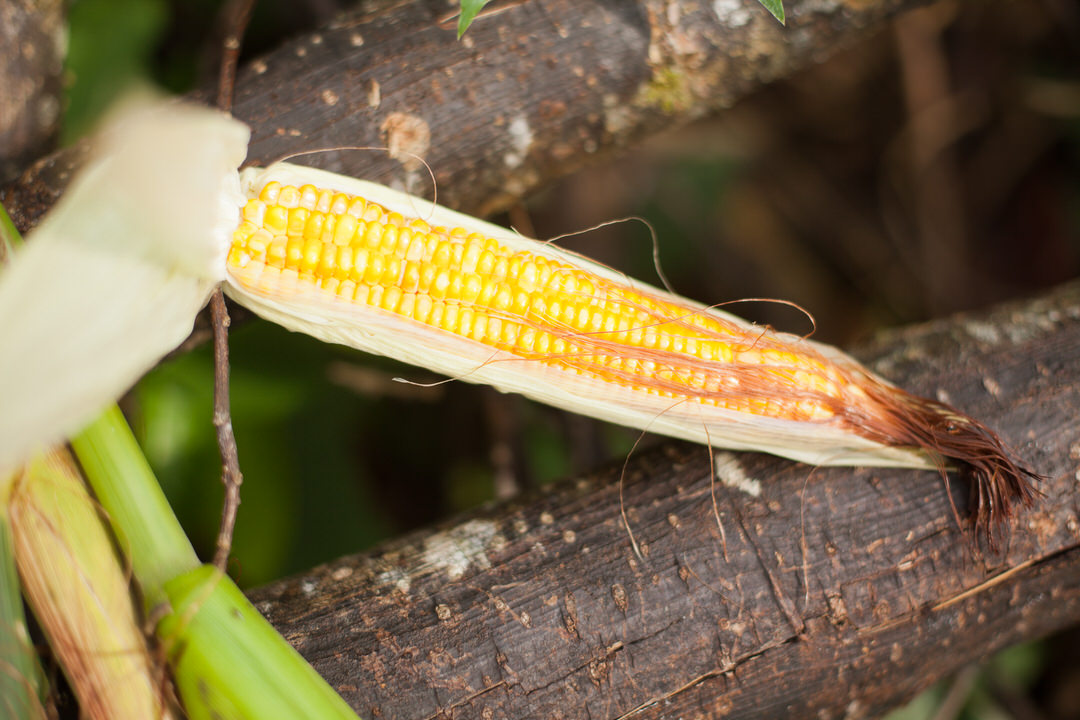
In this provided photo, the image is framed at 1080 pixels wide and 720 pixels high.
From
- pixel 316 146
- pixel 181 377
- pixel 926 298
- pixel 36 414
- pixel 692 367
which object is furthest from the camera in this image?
pixel 926 298

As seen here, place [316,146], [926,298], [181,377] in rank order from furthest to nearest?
[926,298], [181,377], [316,146]

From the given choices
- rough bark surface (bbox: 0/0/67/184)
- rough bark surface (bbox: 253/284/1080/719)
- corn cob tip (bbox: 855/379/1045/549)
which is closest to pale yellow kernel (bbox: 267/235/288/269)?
rough bark surface (bbox: 253/284/1080/719)

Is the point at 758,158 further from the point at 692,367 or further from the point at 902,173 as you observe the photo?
the point at 692,367

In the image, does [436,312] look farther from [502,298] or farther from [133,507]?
[133,507]

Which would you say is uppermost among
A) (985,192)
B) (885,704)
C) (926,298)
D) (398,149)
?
(398,149)

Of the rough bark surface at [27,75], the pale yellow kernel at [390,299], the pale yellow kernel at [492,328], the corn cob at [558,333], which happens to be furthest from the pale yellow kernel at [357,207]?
the rough bark surface at [27,75]

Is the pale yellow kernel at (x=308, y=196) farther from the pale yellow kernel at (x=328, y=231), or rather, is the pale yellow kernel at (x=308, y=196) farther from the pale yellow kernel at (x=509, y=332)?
the pale yellow kernel at (x=509, y=332)

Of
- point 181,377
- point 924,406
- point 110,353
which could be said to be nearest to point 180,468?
point 181,377

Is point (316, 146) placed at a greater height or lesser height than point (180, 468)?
greater
